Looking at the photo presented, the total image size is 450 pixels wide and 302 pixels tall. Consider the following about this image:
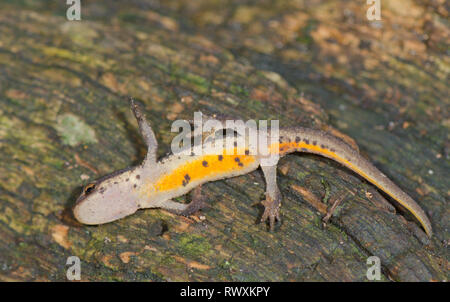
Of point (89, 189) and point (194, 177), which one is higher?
point (194, 177)

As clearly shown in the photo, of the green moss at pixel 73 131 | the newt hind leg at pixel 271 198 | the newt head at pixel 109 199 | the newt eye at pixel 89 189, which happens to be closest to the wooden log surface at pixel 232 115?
the green moss at pixel 73 131

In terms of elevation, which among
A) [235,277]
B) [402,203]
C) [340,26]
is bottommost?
[235,277]

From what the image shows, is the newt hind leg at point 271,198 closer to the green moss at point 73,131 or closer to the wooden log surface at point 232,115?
the wooden log surface at point 232,115

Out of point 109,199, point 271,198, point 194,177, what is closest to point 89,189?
point 109,199

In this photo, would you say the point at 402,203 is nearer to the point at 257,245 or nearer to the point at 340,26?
the point at 257,245

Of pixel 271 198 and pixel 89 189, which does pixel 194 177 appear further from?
pixel 89 189

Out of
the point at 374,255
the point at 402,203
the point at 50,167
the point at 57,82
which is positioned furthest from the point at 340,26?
the point at 50,167
